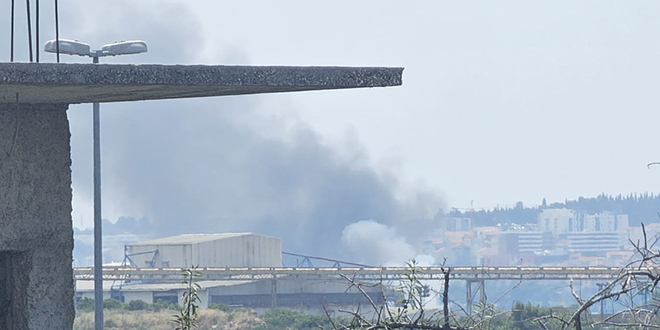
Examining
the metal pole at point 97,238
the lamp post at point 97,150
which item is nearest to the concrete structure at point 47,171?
the lamp post at point 97,150

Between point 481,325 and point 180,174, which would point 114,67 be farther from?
point 180,174

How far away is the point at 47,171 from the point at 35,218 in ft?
0.58

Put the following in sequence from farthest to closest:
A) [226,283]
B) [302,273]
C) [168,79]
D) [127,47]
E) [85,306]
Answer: [226,283] < [302,273] < [85,306] < [127,47] < [168,79]

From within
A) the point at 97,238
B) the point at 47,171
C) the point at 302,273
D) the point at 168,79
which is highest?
the point at 168,79

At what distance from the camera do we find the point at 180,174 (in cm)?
17325

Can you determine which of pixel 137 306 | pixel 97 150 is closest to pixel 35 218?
pixel 97 150

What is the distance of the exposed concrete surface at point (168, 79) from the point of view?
3.74 meters

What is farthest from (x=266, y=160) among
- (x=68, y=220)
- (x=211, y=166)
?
(x=68, y=220)

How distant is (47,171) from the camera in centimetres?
468

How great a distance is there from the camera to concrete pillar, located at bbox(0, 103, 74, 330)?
4.55 m

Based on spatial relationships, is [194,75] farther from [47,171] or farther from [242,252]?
[242,252]

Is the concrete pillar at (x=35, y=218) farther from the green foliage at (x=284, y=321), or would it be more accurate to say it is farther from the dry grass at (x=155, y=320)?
the dry grass at (x=155, y=320)

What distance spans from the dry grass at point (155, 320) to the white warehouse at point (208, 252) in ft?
86.6

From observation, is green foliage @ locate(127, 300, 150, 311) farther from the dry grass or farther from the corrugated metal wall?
the corrugated metal wall
